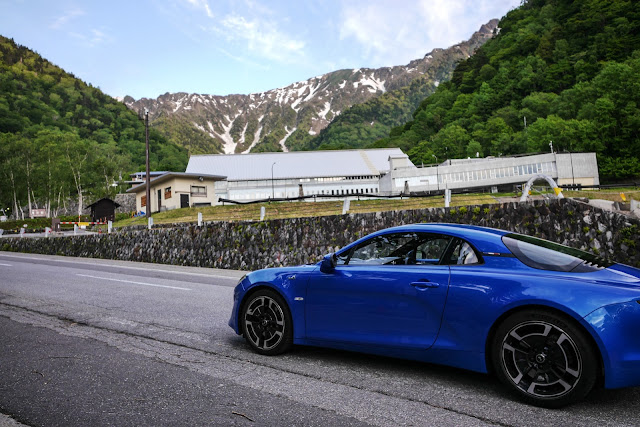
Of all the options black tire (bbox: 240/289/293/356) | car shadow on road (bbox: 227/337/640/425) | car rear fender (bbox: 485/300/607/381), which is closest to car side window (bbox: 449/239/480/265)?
car rear fender (bbox: 485/300/607/381)

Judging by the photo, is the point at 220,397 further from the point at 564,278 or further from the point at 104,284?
the point at 104,284

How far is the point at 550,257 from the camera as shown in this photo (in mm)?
3512

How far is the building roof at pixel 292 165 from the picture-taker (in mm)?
70625

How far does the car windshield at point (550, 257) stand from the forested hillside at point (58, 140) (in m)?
83.1

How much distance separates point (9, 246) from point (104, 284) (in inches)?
957

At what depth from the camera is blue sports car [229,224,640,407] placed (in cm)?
302

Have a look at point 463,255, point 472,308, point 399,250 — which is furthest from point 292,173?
point 472,308

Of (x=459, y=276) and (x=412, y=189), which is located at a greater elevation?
(x=412, y=189)

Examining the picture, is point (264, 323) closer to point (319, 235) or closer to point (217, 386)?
point (217, 386)

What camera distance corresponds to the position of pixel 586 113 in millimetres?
78062

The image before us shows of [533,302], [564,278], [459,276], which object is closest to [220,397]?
[459,276]

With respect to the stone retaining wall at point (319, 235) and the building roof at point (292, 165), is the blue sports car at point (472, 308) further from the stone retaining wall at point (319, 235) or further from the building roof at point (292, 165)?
the building roof at point (292, 165)

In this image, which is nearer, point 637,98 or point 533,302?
point 533,302

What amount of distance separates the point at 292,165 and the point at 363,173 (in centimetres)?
1188
